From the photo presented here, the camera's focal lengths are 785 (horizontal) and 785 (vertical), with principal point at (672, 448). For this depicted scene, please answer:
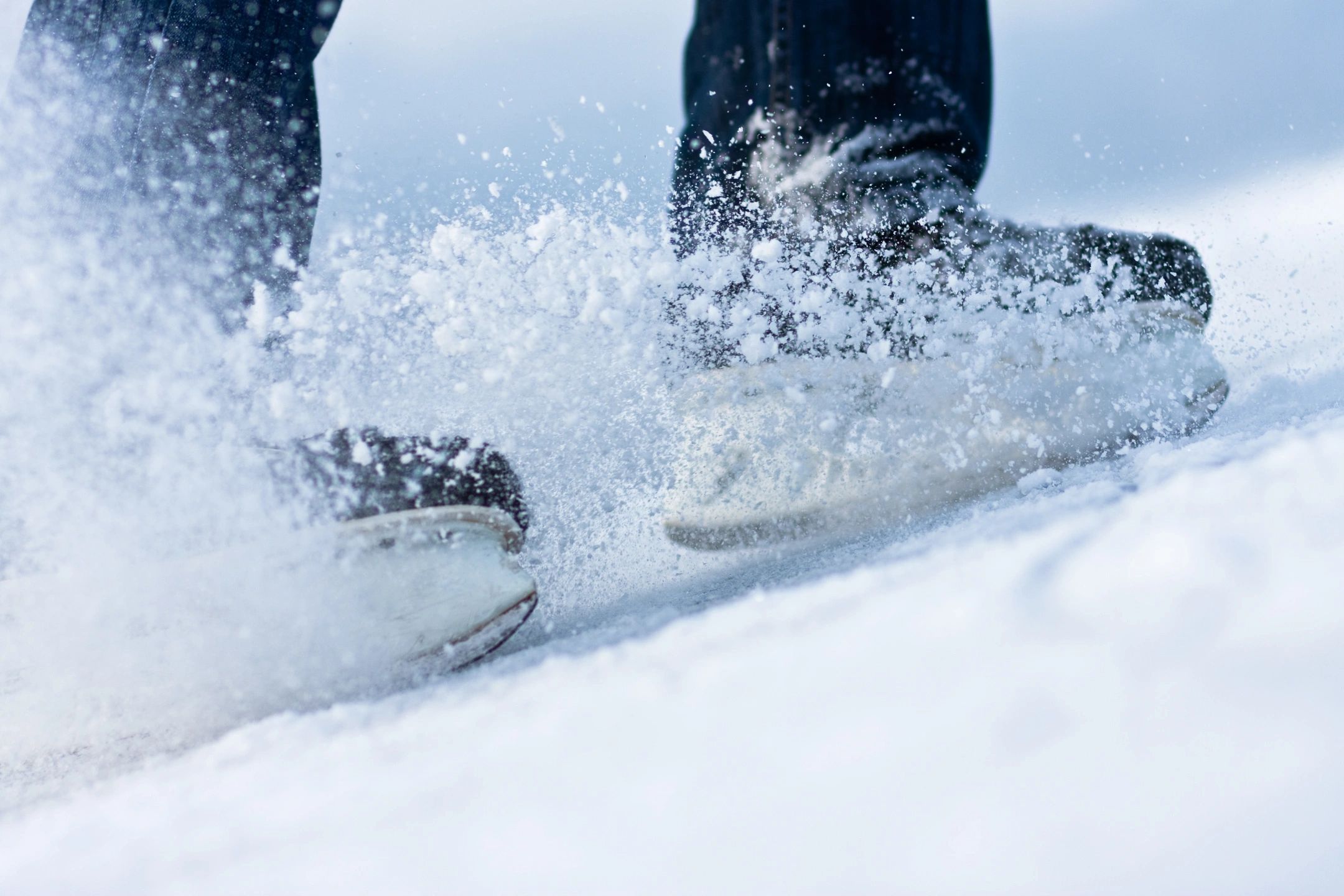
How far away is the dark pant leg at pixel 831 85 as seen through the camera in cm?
52

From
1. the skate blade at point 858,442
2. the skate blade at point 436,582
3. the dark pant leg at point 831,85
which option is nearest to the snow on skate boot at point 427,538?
the skate blade at point 436,582

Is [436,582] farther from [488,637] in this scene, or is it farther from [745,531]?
[745,531]

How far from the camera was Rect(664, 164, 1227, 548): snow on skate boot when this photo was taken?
444 millimetres

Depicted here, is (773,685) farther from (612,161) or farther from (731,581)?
(612,161)

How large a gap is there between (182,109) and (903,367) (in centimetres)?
49

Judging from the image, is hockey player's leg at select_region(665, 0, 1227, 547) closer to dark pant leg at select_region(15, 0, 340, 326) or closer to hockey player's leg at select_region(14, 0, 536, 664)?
hockey player's leg at select_region(14, 0, 536, 664)

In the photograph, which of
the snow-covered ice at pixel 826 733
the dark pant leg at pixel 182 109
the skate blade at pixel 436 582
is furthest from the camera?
the dark pant leg at pixel 182 109

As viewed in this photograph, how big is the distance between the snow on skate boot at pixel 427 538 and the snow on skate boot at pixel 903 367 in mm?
105

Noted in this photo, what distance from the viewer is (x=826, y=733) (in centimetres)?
19

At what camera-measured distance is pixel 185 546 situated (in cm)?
38

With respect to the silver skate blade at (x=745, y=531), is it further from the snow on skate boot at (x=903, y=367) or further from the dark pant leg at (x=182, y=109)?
the dark pant leg at (x=182, y=109)

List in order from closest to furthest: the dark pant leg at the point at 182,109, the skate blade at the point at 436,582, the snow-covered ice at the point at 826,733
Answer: the snow-covered ice at the point at 826,733 → the skate blade at the point at 436,582 → the dark pant leg at the point at 182,109

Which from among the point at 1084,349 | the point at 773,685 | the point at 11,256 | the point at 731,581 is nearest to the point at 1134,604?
the point at 773,685

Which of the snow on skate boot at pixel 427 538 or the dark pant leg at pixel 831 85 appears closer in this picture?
the snow on skate boot at pixel 427 538
